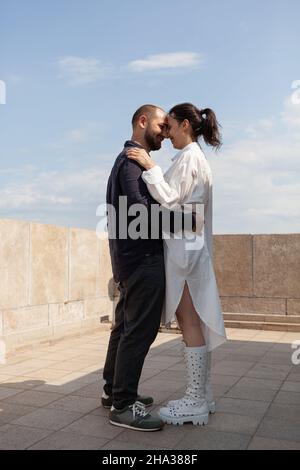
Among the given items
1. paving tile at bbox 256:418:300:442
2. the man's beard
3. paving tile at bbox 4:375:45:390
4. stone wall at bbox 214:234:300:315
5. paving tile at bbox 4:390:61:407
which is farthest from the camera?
stone wall at bbox 214:234:300:315

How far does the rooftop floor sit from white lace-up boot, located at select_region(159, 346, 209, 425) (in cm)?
6

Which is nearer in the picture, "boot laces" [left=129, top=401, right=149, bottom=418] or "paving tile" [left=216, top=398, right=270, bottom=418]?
"boot laces" [left=129, top=401, right=149, bottom=418]

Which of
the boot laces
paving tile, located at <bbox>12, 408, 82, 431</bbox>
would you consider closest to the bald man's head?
the boot laces

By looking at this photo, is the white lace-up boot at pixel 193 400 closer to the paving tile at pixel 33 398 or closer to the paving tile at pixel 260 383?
the paving tile at pixel 33 398

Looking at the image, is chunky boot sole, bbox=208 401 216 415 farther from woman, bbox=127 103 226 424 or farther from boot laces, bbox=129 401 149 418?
boot laces, bbox=129 401 149 418

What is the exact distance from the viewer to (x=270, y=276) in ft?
29.4

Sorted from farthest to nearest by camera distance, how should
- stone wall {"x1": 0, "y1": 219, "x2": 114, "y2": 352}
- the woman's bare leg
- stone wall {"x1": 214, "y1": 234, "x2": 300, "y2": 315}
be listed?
stone wall {"x1": 214, "y1": 234, "x2": 300, "y2": 315} → stone wall {"x1": 0, "y1": 219, "x2": 114, "y2": 352} → the woman's bare leg

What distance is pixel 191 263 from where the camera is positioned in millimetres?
3182

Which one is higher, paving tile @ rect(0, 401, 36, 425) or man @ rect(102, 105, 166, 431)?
man @ rect(102, 105, 166, 431)

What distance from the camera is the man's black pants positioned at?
3.10 metres

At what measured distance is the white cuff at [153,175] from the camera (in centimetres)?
302

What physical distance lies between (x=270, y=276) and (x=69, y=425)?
21.1 ft

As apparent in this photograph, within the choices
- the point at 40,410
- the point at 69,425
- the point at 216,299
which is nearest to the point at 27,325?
the point at 40,410
